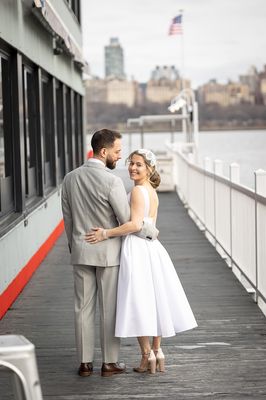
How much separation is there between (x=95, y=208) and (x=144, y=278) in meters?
0.62

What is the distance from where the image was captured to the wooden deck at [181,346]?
6.92 m

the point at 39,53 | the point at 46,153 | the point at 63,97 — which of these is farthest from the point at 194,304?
the point at 63,97

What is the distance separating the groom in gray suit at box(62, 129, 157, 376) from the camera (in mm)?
6996

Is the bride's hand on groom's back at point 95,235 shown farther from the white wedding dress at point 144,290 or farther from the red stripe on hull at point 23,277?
the red stripe on hull at point 23,277

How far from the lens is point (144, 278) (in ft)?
23.3

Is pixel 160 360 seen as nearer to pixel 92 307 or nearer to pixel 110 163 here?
pixel 92 307

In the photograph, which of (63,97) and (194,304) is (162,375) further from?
(63,97)

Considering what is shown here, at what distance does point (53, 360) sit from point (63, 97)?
13.6 metres

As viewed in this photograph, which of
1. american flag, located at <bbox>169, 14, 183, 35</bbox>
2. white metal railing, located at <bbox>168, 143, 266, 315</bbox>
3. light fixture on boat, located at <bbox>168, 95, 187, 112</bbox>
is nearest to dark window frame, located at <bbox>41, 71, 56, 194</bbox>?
white metal railing, located at <bbox>168, 143, 266, 315</bbox>

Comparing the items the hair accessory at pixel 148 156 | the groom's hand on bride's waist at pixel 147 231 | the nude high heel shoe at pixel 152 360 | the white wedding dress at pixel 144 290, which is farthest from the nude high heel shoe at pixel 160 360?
the hair accessory at pixel 148 156

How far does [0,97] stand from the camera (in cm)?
1120

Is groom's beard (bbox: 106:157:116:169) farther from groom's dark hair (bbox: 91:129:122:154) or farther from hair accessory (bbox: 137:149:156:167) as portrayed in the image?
hair accessory (bbox: 137:149:156:167)

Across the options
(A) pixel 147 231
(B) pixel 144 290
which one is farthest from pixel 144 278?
(A) pixel 147 231

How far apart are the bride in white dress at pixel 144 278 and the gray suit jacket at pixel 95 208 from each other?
0.07 metres
